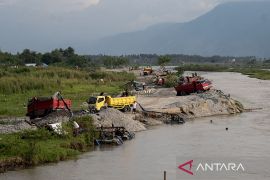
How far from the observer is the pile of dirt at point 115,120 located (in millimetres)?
29453

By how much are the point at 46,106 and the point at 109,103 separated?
5901 mm

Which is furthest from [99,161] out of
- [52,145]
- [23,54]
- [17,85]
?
[23,54]

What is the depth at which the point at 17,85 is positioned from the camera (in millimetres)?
47438

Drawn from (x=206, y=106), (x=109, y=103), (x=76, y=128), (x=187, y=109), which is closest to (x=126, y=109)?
(x=109, y=103)

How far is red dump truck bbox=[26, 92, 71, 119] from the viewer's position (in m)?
30.9

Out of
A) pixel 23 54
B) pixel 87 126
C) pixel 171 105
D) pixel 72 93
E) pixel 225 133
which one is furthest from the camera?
pixel 23 54

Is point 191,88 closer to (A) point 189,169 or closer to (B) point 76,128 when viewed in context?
(B) point 76,128

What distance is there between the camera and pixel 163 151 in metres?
25.8

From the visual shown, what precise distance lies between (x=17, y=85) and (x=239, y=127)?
2287 centimetres

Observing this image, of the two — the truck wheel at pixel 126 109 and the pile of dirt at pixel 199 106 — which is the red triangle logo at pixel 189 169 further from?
the pile of dirt at pixel 199 106

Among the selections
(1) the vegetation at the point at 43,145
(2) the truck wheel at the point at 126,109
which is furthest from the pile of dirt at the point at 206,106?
(1) the vegetation at the point at 43,145

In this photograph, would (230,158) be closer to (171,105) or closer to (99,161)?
(99,161)

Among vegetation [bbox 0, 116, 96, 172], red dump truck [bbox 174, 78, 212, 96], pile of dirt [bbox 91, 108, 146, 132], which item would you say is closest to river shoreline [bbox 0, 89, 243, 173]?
pile of dirt [bbox 91, 108, 146, 132]

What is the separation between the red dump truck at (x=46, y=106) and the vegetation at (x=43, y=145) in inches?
153
